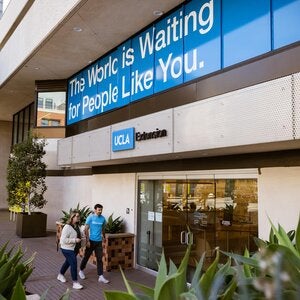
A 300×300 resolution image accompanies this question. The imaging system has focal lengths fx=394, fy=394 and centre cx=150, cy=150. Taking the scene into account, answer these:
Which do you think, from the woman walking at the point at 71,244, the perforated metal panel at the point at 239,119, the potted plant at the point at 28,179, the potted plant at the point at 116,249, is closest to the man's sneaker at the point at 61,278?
the woman walking at the point at 71,244

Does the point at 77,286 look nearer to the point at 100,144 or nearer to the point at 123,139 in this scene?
the point at 123,139

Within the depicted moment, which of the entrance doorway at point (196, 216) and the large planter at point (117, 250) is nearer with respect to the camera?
the entrance doorway at point (196, 216)

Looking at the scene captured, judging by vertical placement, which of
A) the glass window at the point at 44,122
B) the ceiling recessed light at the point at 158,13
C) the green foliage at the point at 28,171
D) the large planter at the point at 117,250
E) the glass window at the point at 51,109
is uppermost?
the ceiling recessed light at the point at 158,13

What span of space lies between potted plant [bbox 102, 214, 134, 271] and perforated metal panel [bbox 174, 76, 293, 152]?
4.22m

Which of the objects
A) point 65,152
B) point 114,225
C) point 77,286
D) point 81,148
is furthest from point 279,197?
point 65,152

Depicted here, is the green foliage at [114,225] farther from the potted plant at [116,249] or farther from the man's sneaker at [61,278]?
the man's sneaker at [61,278]

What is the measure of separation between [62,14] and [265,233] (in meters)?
8.02

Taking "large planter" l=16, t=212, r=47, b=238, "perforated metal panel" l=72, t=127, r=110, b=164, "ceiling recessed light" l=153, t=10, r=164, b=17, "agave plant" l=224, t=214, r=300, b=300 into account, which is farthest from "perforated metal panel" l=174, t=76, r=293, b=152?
"large planter" l=16, t=212, r=47, b=238

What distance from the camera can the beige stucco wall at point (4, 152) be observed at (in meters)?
29.9

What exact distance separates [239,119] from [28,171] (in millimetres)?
12023

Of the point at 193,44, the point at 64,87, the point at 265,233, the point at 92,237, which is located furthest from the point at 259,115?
the point at 64,87

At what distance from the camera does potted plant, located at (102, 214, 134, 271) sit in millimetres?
11033

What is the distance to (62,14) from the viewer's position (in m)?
11.1

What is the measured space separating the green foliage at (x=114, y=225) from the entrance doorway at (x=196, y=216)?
0.74 metres
